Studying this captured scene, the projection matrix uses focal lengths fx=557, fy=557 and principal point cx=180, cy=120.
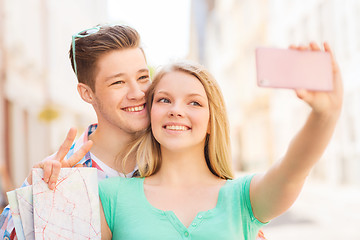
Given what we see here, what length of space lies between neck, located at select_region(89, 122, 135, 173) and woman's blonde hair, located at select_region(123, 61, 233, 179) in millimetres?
79

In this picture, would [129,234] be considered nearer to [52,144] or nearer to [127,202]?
[127,202]

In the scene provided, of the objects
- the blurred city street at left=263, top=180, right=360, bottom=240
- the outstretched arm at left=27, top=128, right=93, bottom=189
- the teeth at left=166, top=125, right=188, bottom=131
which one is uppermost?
the teeth at left=166, top=125, right=188, bottom=131

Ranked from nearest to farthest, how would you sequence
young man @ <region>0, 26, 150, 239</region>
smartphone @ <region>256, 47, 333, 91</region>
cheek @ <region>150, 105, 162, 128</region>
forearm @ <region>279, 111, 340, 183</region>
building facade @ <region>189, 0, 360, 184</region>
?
smartphone @ <region>256, 47, 333, 91</region> < forearm @ <region>279, 111, 340, 183</region> < cheek @ <region>150, 105, 162, 128</region> < young man @ <region>0, 26, 150, 239</region> < building facade @ <region>189, 0, 360, 184</region>

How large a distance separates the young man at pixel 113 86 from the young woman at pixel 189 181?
3.6 inches

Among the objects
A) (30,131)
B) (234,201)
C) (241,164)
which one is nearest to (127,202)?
(234,201)

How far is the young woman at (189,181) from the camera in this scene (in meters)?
2.12

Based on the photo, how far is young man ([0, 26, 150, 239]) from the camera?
257cm

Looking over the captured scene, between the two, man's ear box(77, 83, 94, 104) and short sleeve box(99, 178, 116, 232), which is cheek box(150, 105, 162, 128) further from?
man's ear box(77, 83, 94, 104)

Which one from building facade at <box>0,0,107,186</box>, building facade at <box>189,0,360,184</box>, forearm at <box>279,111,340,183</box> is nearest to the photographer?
forearm at <box>279,111,340,183</box>

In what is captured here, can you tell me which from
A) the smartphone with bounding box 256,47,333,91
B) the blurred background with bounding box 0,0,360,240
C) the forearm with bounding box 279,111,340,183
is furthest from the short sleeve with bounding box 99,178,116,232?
the blurred background with bounding box 0,0,360,240

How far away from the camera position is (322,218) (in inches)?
390

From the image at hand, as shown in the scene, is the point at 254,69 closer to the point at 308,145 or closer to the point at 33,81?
the point at 33,81

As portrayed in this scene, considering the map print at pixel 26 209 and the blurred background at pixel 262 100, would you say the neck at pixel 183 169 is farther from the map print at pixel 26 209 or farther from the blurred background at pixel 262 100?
the blurred background at pixel 262 100

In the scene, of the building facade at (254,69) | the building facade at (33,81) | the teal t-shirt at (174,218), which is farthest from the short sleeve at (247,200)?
the building facade at (254,69)
